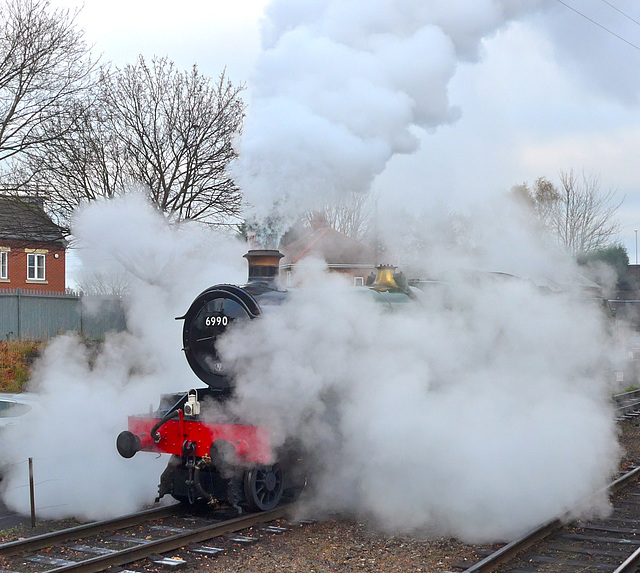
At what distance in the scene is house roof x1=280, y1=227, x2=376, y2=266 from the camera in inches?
326

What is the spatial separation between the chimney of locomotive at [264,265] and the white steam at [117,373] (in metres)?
1.03

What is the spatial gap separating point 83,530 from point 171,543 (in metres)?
0.87

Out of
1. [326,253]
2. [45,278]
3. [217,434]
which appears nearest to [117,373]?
[217,434]

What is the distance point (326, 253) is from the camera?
28.2 ft

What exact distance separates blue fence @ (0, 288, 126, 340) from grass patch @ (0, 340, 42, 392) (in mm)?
1435

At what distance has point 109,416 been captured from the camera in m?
8.20

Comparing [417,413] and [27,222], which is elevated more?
[27,222]

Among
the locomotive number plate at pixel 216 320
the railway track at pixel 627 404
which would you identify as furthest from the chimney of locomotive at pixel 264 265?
the railway track at pixel 627 404

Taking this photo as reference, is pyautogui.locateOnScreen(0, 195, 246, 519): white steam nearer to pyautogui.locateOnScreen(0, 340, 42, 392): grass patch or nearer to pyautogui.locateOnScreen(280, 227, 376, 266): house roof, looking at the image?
pyautogui.locateOnScreen(280, 227, 376, 266): house roof

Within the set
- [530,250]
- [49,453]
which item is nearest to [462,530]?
[49,453]

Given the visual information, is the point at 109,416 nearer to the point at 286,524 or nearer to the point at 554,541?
the point at 286,524

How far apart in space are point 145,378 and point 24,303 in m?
11.4

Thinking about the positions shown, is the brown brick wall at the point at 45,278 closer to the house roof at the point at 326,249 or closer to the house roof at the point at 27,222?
the house roof at the point at 27,222

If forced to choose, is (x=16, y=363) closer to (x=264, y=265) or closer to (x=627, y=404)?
(x=264, y=265)
